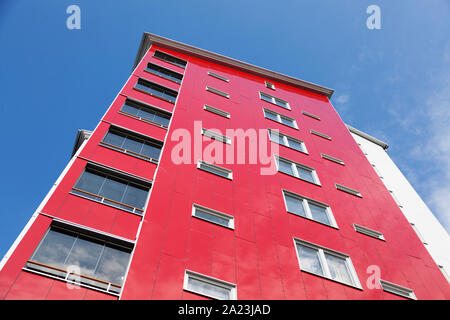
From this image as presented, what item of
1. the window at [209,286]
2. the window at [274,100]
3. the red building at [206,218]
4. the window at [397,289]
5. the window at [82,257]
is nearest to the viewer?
the window at [82,257]

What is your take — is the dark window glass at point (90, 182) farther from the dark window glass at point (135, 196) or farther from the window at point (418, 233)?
the window at point (418, 233)

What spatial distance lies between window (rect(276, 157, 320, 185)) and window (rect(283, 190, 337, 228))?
1.85 metres

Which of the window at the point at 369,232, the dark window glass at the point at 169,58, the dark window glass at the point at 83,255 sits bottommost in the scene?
the dark window glass at the point at 83,255

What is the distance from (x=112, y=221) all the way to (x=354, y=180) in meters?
14.9

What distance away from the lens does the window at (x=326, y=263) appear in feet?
43.9

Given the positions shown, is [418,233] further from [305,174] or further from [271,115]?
[271,115]

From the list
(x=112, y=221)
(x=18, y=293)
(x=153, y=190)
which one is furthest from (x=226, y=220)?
(x=18, y=293)

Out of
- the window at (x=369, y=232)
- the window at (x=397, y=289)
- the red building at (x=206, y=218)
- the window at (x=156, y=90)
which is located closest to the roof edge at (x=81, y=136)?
the red building at (x=206, y=218)

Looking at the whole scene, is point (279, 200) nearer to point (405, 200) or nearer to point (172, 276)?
point (172, 276)

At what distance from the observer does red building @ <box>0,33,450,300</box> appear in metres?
10.4

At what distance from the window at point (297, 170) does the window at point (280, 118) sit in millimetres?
5340

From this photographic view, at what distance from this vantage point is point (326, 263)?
1386cm

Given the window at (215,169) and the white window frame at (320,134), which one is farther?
the white window frame at (320,134)

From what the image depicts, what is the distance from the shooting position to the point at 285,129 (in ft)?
77.6
